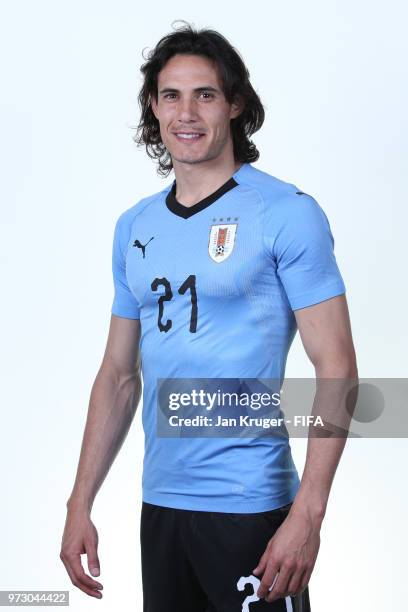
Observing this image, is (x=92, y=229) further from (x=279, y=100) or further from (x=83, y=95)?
(x=279, y=100)

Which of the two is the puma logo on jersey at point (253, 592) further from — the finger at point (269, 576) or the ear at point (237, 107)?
Result: the ear at point (237, 107)

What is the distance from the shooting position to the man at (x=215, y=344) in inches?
84.1

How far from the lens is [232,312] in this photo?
2.23 meters

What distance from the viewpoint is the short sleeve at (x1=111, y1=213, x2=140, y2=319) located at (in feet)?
8.32

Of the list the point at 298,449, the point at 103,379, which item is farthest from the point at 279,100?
the point at 103,379

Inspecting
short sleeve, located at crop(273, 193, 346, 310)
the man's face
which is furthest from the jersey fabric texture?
Result: the man's face

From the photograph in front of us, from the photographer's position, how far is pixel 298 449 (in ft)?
12.1

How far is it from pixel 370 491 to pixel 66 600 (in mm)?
1204

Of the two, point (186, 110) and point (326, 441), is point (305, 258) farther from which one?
point (186, 110)

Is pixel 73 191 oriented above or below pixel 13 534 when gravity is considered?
above

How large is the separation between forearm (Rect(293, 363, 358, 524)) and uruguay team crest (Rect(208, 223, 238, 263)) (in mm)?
332

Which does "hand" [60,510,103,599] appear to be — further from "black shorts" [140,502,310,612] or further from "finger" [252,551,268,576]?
"finger" [252,551,268,576]

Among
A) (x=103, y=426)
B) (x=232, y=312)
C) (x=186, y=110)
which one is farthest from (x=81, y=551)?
(x=186, y=110)

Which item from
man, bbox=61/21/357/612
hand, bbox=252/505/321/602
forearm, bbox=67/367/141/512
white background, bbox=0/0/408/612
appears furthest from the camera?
white background, bbox=0/0/408/612
